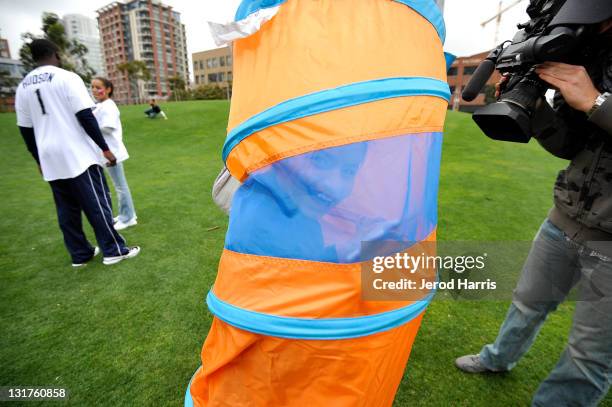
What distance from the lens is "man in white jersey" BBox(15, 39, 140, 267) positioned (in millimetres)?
2900

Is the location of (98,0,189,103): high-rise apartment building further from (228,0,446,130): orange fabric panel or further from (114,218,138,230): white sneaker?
(228,0,446,130): orange fabric panel

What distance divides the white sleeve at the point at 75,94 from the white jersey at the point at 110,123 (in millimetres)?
1077

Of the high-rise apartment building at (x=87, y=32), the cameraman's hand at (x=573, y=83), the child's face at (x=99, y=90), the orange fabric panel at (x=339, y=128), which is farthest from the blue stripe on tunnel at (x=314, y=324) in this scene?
the high-rise apartment building at (x=87, y=32)

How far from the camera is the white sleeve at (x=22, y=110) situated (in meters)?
2.96

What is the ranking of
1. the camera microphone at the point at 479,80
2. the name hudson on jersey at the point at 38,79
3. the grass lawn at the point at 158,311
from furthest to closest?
the name hudson on jersey at the point at 38,79
the grass lawn at the point at 158,311
the camera microphone at the point at 479,80

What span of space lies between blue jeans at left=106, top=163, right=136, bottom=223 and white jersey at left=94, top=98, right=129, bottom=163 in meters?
0.19

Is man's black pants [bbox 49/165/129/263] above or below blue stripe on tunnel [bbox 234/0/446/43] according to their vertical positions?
below

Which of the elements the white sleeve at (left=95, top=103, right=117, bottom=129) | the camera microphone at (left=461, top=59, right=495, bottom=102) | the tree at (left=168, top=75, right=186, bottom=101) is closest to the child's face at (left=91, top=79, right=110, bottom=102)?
the white sleeve at (left=95, top=103, right=117, bottom=129)

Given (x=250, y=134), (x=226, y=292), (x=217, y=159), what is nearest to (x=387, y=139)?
(x=250, y=134)

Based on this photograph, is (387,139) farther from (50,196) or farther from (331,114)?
(50,196)

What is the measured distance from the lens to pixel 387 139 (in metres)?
1.07

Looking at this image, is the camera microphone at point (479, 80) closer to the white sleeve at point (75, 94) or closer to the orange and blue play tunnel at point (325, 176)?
the orange and blue play tunnel at point (325, 176)

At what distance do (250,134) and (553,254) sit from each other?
4.91 feet

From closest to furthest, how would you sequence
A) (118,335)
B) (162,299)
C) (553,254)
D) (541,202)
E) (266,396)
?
1. (266,396)
2. (553,254)
3. (118,335)
4. (162,299)
5. (541,202)
